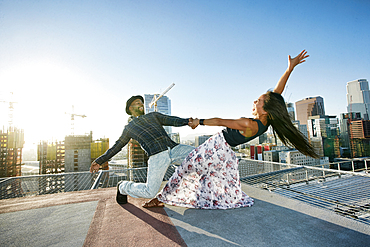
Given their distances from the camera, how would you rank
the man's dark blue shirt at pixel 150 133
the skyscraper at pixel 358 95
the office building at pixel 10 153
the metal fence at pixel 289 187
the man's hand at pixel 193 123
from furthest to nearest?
the skyscraper at pixel 358 95 < the office building at pixel 10 153 < the metal fence at pixel 289 187 < the man's dark blue shirt at pixel 150 133 < the man's hand at pixel 193 123

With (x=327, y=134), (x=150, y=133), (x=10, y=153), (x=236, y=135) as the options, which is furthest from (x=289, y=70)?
(x=327, y=134)

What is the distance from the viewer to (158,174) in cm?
199

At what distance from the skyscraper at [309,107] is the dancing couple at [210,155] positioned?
13044cm

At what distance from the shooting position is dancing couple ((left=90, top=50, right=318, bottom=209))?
171 cm

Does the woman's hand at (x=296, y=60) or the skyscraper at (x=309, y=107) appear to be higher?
the skyscraper at (x=309, y=107)

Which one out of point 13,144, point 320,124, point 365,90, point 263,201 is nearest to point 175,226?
point 263,201

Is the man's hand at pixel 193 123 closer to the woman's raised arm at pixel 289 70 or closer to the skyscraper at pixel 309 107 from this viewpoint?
the woman's raised arm at pixel 289 70

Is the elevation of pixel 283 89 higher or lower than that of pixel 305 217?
higher

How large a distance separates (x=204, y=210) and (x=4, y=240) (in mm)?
1834

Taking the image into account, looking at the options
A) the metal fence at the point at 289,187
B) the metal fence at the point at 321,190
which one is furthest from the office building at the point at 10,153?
the metal fence at the point at 321,190

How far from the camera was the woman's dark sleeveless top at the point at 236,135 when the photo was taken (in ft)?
5.54

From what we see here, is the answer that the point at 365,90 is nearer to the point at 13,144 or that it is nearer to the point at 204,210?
the point at 204,210

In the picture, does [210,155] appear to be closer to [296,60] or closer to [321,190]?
[296,60]

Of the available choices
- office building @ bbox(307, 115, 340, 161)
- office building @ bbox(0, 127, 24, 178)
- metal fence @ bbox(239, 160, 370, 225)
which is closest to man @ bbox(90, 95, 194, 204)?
metal fence @ bbox(239, 160, 370, 225)
